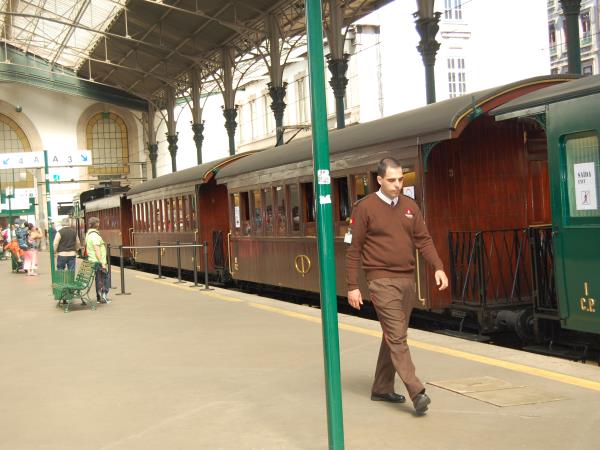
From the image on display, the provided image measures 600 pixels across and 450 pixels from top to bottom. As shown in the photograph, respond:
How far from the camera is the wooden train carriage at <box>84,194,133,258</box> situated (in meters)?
31.2

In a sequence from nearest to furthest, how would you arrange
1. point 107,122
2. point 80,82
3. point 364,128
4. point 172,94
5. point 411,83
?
point 364,128
point 411,83
point 172,94
point 80,82
point 107,122

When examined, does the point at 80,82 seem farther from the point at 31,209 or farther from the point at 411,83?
the point at 411,83

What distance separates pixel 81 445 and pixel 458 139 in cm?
625

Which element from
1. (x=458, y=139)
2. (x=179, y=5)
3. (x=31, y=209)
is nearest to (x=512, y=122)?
(x=458, y=139)

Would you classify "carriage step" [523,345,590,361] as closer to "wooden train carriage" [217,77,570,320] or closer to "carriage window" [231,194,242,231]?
"wooden train carriage" [217,77,570,320]

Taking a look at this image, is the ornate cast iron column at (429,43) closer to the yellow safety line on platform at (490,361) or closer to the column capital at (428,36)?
the column capital at (428,36)

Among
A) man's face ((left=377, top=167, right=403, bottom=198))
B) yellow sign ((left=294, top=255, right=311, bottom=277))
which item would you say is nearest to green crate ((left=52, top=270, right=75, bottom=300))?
yellow sign ((left=294, top=255, right=311, bottom=277))

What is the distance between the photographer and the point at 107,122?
65.5m

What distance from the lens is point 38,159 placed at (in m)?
43.0

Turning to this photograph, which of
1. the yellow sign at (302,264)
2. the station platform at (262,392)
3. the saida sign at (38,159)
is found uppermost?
the saida sign at (38,159)

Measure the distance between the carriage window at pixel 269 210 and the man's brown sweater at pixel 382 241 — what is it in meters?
9.05

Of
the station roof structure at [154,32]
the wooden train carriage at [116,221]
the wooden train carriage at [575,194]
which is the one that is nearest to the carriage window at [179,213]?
the wooden train carriage at [116,221]

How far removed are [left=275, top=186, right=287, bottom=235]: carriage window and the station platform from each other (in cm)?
328

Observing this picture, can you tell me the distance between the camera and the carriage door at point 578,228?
7.52 metres
